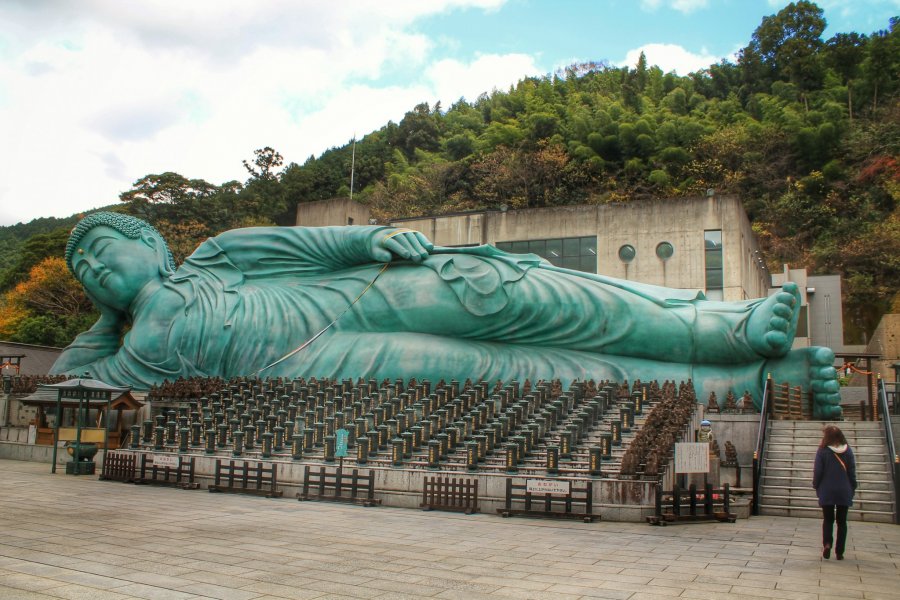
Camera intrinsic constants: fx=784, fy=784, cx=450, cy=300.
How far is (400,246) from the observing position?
17.4 meters

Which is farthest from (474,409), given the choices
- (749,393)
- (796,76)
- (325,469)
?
(796,76)

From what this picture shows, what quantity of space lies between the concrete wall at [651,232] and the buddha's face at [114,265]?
10.8 meters

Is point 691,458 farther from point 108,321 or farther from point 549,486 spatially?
point 108,321

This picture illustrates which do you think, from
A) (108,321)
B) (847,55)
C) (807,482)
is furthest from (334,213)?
(847,55)

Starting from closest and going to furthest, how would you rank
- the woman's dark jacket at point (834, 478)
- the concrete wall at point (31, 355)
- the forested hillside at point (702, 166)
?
the woman's dark jacket at point (834, 478), the concrete wall at point (31, 355), the forested hillside at point (702, 166)

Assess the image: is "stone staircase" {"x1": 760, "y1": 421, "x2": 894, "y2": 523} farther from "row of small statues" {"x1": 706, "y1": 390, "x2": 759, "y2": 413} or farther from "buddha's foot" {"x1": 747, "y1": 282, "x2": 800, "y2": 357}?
"buddha's foot" {"x1": 747, "y1": 282, "x2": 800, "y2": 357}

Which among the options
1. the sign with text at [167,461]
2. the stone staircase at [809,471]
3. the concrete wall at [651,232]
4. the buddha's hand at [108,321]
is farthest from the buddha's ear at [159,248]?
the stone staircase at [809,471]

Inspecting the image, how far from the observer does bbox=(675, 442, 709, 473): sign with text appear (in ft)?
30.2

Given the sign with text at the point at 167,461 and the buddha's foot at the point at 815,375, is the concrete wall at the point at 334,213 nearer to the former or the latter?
the sign with text at the point at 167,461

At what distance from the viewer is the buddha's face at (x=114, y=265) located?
18297 mm

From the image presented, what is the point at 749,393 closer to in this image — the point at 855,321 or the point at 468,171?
the point at 855,321

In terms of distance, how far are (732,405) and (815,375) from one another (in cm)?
174

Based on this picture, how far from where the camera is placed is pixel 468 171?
44469mm

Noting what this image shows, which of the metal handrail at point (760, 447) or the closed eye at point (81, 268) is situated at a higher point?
the closed eye at point (81, 268)
